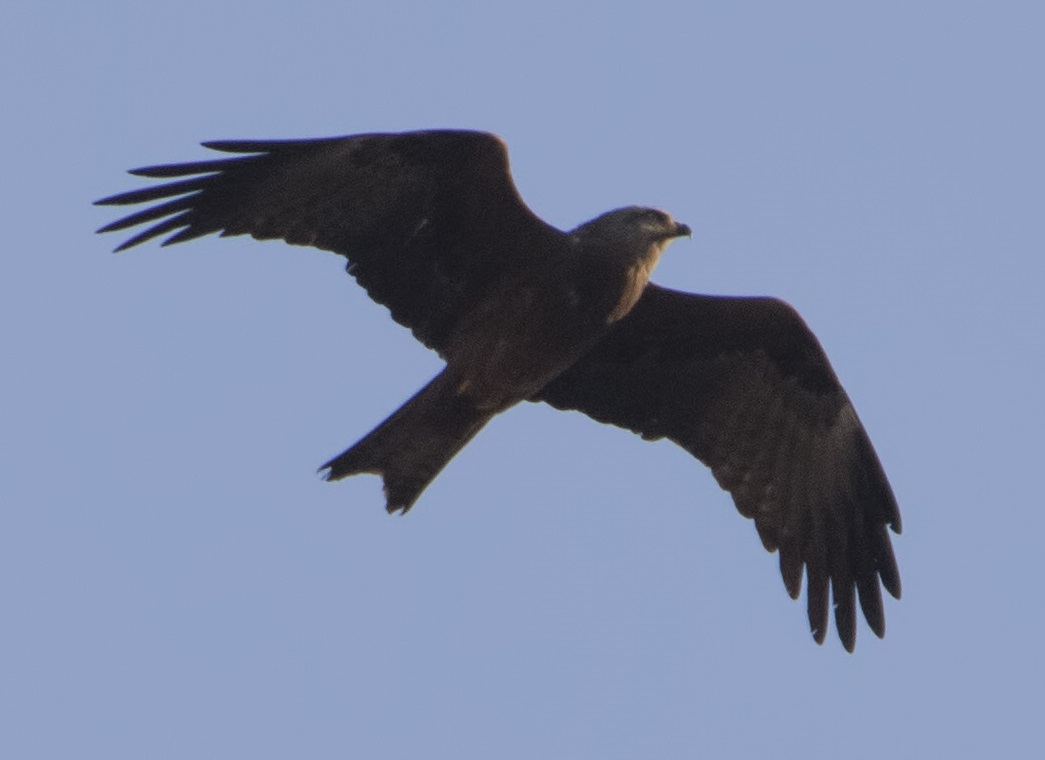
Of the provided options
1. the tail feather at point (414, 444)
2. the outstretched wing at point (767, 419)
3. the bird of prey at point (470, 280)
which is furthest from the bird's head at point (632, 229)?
the tail feather at point (414, 444)

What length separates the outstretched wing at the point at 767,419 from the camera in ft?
35.0

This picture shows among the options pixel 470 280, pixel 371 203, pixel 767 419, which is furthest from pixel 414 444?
pixel 767 419

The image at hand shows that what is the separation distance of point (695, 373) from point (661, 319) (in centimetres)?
43

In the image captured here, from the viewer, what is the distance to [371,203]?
997cm

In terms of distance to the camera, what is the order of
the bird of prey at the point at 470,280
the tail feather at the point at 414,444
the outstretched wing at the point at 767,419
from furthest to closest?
1. the outstretched wing at the point at 767,419
2. the bird of prey at the point at 470,280
3. the tail feather at the point at 414,444

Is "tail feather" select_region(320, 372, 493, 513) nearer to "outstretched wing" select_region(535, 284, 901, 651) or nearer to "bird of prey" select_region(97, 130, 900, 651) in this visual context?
"bird of prey" select_region(97, 130, 900, 651)

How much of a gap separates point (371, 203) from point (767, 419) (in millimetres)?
2628

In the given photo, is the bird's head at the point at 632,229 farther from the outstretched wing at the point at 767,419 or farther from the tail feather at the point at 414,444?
the tail feather at the point at 414,444

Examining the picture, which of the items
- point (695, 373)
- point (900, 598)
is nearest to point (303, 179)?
point (695, 373)

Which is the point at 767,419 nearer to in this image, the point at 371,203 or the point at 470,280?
the point at 470,280

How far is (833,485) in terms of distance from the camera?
11086 mm

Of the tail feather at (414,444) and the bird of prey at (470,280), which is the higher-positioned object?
the bird of prey at (470,280)

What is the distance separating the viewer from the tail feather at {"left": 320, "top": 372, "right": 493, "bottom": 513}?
31.7 ft

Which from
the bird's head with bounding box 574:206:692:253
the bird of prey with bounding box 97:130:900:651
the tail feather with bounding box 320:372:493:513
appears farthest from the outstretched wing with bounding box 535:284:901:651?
the tail feather with bounding box 320:372:493:513
